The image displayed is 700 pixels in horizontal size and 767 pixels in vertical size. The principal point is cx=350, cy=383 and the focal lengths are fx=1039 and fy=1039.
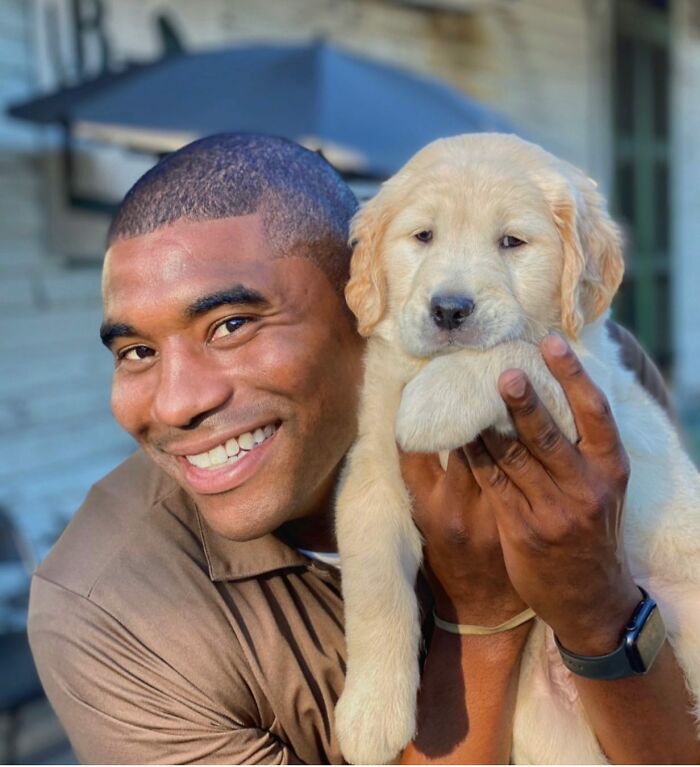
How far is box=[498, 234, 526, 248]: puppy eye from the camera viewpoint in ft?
7.70

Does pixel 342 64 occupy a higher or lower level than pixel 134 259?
lower

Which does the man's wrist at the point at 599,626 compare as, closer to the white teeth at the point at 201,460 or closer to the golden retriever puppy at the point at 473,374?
the golden retriever puppy at the point at 473,374

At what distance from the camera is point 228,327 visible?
2330 mm

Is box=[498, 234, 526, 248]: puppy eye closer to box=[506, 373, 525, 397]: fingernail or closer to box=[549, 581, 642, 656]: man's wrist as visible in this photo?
box=[506, 373, 525, 397]: fingernail

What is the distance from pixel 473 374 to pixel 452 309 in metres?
0.15

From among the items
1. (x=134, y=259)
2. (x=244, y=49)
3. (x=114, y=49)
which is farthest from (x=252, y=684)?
(x=114, y=49)

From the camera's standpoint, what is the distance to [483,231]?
7.64ft

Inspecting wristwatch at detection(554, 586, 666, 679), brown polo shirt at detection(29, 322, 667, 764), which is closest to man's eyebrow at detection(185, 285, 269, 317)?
brown polo shirt at detection(29, 322, 667, 764)

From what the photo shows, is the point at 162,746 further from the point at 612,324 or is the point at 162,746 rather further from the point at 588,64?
the point at 588,64

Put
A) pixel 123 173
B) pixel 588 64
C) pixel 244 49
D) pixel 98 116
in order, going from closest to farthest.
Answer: pixel 98 116 → pixel 244 49 → pixel 123 173 → pixel 588 64

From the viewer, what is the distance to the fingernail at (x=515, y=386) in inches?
78.1

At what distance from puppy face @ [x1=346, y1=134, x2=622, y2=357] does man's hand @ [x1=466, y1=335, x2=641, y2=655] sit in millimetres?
201

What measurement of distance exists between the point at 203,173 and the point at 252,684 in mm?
1196

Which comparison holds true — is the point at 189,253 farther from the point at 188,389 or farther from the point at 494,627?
the point at 494,627
